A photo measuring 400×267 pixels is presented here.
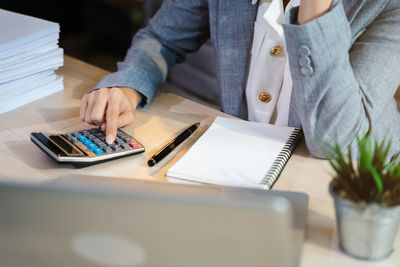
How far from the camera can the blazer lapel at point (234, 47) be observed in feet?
3.74

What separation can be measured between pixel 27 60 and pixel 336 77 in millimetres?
661

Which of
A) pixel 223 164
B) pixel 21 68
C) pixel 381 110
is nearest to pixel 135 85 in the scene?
pixel 21 68

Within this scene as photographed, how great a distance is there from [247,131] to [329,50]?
213 mm

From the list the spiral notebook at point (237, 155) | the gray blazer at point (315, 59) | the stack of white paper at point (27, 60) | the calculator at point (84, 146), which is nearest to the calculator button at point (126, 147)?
the calculator at point (84, 146)

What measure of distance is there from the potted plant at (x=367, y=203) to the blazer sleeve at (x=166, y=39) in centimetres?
64

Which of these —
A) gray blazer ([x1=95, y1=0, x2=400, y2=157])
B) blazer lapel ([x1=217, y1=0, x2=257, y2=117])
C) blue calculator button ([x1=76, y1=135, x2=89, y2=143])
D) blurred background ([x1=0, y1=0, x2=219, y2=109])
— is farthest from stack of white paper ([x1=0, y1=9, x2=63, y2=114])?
blurred background ([x1=0, y1=0, x2=219, y2=109])

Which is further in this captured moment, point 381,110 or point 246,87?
point 246,87

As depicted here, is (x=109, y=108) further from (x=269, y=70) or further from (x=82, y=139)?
(x=269, y=70)

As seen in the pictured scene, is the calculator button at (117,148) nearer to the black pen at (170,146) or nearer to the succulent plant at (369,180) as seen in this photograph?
the black pen at (170,146)

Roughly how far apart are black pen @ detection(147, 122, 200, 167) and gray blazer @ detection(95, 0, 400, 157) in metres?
0.19

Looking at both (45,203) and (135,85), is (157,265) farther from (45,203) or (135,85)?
(135,85)

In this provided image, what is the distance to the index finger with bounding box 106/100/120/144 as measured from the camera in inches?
34.3

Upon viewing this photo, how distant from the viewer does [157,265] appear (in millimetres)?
464

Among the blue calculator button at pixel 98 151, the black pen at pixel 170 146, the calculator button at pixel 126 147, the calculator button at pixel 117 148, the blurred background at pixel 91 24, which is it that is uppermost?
the blue calculator button at pixel 98 151
